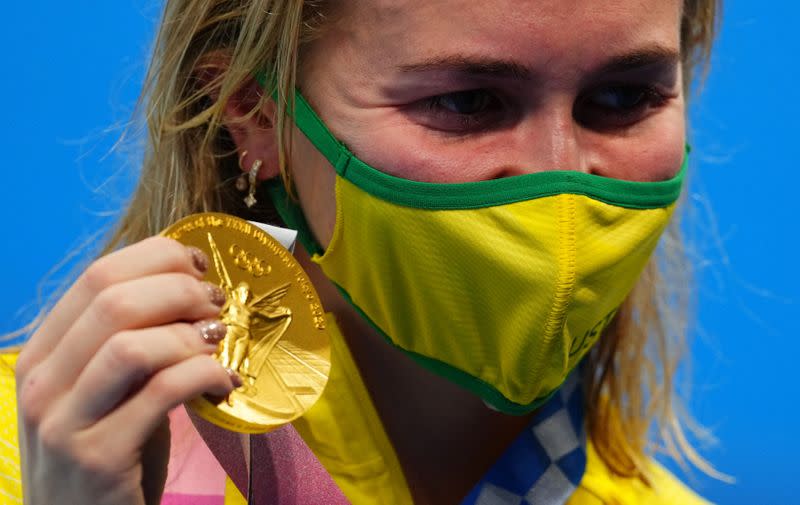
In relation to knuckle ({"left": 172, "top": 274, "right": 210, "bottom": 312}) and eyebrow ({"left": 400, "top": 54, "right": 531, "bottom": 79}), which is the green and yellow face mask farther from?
knuckle ({"left": 172, "top": 274, "right": 210, "bottom": 312})

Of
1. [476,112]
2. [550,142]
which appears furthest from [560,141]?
[476,112]

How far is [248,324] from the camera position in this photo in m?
1.38

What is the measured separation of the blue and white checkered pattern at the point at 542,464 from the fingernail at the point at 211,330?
61 cm

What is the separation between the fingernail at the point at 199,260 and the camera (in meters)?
1.33

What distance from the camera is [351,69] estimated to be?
160cm

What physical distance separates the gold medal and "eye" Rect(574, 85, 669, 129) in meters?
0.45

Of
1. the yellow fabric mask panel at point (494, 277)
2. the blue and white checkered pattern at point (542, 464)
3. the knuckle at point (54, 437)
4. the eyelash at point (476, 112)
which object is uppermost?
the eyelash at point (476, 112)

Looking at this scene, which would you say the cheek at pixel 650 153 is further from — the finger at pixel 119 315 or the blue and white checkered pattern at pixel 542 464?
the finger at pixel 119 315

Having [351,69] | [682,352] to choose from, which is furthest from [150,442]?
[682,352]

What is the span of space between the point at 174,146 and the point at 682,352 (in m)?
1.09

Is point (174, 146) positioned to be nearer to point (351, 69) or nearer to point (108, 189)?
point (351, 69)

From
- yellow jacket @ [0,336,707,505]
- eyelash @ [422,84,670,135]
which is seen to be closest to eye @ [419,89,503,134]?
eyelash @ [422,84,670,135]

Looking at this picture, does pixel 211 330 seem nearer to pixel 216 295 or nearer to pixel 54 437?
pixel 216 295

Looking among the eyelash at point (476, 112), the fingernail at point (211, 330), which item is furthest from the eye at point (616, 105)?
the fingernail at point (211, 330)
